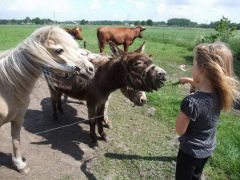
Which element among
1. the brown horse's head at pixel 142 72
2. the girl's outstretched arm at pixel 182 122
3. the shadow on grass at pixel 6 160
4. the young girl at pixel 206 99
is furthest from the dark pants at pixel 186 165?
the shadow on grass at pixel 6 160

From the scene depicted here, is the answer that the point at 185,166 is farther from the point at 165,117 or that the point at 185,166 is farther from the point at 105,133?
the point at 165,117

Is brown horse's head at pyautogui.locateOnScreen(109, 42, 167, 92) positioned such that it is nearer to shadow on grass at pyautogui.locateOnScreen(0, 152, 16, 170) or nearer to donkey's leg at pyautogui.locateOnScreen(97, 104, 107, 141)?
donkey's leg at pyautogui.locateOnScreen(97, 104, 107, 141)

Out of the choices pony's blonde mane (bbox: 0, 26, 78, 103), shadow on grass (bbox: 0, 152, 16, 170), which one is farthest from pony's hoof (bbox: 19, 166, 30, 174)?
pony's blonde mane (bbox: 0, 26, 78, 103)

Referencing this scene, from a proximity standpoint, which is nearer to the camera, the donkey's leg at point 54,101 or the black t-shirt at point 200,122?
the black t-shirt at point 200,122

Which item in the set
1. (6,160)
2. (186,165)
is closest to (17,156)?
(6,160)

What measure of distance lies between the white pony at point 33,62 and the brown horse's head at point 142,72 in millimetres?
653

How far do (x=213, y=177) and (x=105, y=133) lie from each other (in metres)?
2.11

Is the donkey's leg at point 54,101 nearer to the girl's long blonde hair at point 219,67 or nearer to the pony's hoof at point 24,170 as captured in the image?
the pony's hoof at point 24,170

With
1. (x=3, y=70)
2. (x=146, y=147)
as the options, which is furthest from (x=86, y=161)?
(x=3, y=70)

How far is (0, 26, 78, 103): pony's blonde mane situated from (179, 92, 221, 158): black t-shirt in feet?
4.56

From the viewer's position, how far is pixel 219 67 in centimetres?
172

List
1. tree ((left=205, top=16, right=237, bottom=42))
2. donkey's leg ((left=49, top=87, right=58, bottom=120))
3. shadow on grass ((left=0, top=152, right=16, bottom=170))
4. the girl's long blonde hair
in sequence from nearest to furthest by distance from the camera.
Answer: the girl's long blonde hair → shadow on grass ((left=0, top=152, right=16, bottom=170)) → donkey's leg ((left=49, top=87, right=58, bottom=120)) → tree ((left=205, top=16, right=237, bottom=42))

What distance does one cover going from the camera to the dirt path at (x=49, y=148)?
3014 millimetres

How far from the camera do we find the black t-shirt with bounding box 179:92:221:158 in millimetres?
1787
